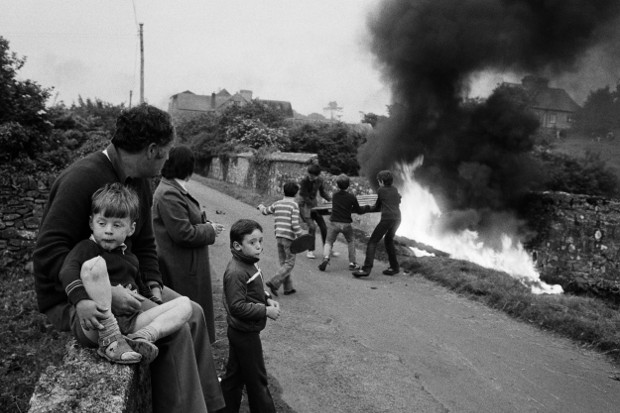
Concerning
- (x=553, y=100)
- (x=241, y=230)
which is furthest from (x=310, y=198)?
(x=553, y=100)

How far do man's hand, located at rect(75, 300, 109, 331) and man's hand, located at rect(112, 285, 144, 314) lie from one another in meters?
0.15

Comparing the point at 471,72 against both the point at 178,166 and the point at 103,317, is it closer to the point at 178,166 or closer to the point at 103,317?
the point at 178,166

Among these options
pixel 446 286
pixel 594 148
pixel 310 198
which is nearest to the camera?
pixel 446 286

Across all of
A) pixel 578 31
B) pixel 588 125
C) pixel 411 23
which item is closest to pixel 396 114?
pixel 411 23

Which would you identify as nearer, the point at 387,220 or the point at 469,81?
the point at 387,220

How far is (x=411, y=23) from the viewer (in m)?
17.5

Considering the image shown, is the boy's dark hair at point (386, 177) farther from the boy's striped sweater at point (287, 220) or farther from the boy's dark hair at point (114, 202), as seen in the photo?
the boy's dark hair at point (114, 202)

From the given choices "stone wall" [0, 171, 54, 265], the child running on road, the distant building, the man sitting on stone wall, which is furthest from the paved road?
the distant building

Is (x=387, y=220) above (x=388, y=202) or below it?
below

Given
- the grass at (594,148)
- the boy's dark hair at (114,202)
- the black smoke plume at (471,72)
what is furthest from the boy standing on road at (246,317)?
the grass at (594,148)

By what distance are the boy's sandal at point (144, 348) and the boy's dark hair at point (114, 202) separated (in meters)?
0.63

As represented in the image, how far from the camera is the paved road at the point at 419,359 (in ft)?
14.5

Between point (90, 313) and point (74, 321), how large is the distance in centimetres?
19

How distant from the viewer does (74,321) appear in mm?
2379
